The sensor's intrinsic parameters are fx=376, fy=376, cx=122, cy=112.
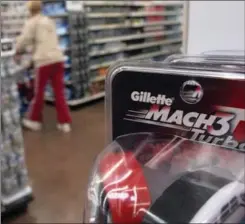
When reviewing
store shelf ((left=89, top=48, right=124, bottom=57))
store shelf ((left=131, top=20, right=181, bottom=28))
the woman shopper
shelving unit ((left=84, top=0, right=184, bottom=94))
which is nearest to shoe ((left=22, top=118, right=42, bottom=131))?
the woman shopper

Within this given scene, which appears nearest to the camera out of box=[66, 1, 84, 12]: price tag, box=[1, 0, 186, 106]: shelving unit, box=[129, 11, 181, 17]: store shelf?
box=[66, 1, 84, 12]: price tag

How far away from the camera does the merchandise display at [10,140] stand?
266cm

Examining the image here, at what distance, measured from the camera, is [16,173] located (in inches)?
111

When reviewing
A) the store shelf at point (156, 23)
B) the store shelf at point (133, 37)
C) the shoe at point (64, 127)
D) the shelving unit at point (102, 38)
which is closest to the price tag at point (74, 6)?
the shelving unit at point (102, 38)

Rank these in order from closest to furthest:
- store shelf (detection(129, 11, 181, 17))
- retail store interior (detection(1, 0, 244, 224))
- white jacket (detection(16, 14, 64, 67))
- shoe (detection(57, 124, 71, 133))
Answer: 1. retail store interior (detection(1, 0, 244, 224))
2. white jacket (detection(16, 14, 64, 67))
3. shoe (detection(57, 124, 71, 133))
4. store shelf (detection(129, 11, 181, 17))

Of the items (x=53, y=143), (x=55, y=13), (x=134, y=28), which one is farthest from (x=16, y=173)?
(x=134, y=28)

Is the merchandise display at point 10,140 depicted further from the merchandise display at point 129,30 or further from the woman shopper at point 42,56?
the merchandise display at point 129,30

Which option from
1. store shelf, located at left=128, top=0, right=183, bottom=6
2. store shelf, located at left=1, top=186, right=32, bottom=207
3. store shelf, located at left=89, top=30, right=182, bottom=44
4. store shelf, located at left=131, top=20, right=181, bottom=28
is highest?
store shelf, located at left=128, top=0, right=183, bottom=6

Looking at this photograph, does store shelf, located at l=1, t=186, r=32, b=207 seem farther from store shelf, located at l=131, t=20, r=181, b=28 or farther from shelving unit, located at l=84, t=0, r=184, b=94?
store shelf, located at l=131, t=20, r=181, b=28

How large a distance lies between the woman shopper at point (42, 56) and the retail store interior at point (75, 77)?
116mm

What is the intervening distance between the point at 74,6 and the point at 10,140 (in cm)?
337

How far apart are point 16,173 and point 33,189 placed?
0.50 meters

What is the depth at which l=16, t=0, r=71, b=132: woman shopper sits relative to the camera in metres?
4.33

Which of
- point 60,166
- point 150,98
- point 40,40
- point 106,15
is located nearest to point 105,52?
point 106,15
